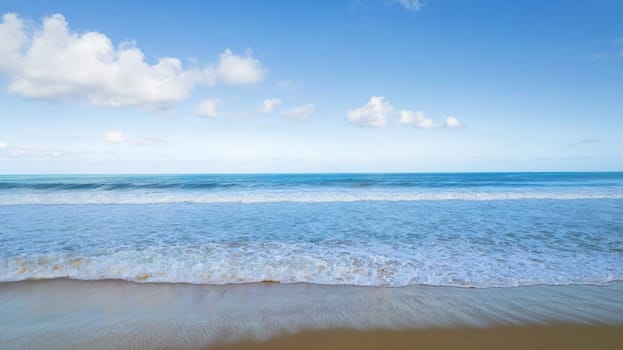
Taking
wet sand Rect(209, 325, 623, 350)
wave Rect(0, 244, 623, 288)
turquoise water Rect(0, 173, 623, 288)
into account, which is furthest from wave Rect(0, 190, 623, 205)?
wet sand Rect(209, 325, 623, 350)

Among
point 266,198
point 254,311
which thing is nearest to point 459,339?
point 254,311

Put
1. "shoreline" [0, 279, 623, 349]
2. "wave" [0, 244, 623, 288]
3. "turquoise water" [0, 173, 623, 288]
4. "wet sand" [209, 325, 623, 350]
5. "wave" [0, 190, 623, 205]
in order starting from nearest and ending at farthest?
"wet sand" [209, 325, 623, 350] < "shoreline" [0, 279, 623, 349] < "wave" [0, 244, 623, 288] < "turquoise water" [0, 173, 623, 288] < "wave" [0, 190, 623, 205]

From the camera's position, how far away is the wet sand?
316 centimetres

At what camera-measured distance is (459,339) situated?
3268 mm

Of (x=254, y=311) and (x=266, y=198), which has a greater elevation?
(x=266, y=198)

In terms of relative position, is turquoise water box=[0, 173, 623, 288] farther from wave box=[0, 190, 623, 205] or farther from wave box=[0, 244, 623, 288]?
wave box=[0, 190, 623, 205]

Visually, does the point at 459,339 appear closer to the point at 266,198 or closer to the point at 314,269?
the point at 314,269

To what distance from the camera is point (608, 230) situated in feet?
27.1

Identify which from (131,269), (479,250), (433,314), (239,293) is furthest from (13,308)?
(479,250)

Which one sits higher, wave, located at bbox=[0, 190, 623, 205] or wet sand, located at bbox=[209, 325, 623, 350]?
wave, located at bbox=[0, 190, 623, 205]

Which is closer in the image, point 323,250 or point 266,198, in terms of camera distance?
point 323,250

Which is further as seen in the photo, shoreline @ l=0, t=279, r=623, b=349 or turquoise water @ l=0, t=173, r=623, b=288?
turquoise water @ l=0, t=173, r=623, b=288

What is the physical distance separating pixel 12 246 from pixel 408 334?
28.3ft

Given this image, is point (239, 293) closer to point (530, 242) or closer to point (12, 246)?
point (12, 246)
